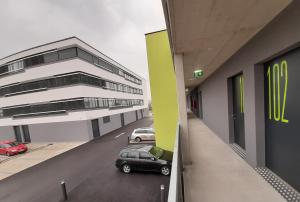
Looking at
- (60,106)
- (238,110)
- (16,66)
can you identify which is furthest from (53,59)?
(238,110)

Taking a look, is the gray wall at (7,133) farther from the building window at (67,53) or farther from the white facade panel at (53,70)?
the building window at (67,53)

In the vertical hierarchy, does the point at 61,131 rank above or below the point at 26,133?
above

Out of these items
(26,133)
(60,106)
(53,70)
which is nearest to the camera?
(53,70)

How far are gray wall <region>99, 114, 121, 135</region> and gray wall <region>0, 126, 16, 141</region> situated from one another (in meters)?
11.4

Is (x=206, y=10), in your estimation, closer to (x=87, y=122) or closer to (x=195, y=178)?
(x=195, y=178)

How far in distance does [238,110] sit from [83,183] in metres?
7.31

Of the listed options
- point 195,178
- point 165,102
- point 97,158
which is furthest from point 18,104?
point 195,178

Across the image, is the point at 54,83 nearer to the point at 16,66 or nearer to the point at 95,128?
the point at 16,66

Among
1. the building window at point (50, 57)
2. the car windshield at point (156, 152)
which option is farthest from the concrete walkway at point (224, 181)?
the building window at point (50, 57)

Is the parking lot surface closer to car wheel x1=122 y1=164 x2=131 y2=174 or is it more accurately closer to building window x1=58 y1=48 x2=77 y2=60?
car wheel x1=122 y1=164 x2=131 y2=174

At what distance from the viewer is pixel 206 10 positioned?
212cm

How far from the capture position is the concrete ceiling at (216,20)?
6.65 feet

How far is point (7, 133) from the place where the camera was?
17266 millimetres

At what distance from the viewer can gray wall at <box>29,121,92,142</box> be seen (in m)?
14.0
